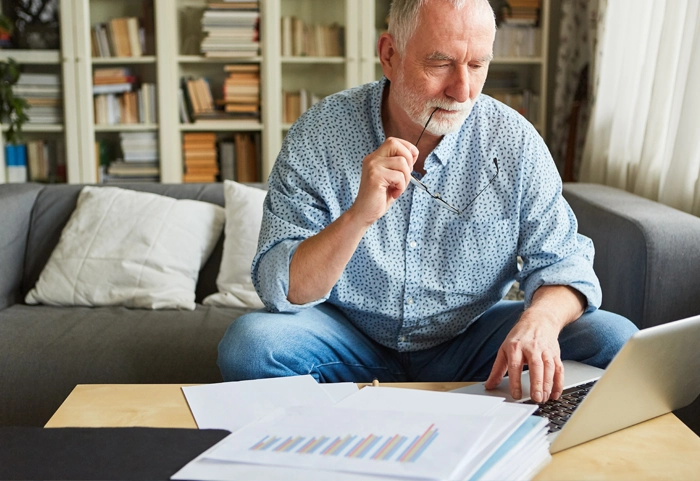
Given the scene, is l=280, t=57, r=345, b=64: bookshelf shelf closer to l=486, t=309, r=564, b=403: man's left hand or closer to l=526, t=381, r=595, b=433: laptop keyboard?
l=486, t=309, r=564, b=403: man's left hand

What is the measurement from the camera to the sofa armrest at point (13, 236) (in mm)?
2223

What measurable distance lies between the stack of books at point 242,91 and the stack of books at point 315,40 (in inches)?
7.5

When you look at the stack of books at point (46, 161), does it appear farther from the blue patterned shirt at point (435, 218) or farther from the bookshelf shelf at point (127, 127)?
the blue patterned shirt at point (435, 218)

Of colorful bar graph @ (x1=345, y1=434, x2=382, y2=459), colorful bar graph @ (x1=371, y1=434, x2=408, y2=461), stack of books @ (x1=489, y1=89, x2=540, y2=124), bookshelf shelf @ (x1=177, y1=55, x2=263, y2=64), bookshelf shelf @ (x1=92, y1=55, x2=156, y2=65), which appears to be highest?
bookshelf shelf @ (x1=177, y1=55, x2=263, y2=64)

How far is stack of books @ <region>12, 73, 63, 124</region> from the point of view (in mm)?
3672

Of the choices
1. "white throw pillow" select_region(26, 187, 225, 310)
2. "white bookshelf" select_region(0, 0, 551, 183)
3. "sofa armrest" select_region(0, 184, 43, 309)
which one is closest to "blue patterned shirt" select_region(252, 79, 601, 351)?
"white throw pillow" select_region(26, 187, 225, 310)

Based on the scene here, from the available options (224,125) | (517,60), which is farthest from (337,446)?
(517,60)

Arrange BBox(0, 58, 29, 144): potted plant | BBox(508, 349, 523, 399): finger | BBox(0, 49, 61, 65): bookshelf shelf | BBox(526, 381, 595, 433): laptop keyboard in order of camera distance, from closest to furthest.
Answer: BBox(526, 381, 595, 433): laptop keyboard < BBox(508, 349, 523, 399): finger < BBox(0, 58, 29, 144): potted plant < BBox(0, 49, 61, 65): bookshelf shelf

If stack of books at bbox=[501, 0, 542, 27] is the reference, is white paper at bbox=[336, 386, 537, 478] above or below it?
below

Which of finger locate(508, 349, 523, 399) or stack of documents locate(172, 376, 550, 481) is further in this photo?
finger locate(508, 349, 523, 399)

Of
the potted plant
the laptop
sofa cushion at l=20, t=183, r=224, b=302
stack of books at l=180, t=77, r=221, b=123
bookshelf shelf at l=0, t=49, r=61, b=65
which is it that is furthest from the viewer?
stack of books at l=180, t=77, r=221, b=123

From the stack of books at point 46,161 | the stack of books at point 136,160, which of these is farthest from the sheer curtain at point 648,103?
the stack of books at point 46,161

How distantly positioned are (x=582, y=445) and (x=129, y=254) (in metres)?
1.57

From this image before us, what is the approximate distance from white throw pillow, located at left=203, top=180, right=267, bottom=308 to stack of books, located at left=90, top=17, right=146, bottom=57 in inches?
68.9
